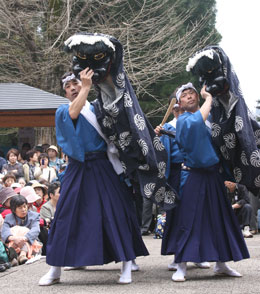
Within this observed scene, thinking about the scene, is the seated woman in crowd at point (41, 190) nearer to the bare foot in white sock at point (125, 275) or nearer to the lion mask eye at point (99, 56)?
the bare foot in white sock at point (125, 275)

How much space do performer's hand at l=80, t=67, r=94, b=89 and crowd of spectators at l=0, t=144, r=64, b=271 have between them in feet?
3.25

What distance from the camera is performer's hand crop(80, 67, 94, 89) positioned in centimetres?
486

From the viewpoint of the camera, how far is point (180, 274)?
4.98m

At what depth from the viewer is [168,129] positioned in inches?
224

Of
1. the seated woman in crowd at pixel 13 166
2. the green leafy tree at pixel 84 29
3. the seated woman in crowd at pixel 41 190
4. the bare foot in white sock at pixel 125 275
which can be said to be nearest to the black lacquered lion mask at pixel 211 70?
the bare foot in white sock at pixel 125 275

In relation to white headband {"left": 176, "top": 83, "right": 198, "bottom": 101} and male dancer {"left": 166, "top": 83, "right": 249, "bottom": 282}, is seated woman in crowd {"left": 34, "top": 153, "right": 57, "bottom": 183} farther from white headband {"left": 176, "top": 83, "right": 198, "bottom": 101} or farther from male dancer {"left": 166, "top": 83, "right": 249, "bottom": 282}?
male dancer {"left": 166, "top": 83, "right": 249, "bottom": 282}

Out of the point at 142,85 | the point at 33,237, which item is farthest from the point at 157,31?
the point at 33,237

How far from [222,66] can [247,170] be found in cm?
90

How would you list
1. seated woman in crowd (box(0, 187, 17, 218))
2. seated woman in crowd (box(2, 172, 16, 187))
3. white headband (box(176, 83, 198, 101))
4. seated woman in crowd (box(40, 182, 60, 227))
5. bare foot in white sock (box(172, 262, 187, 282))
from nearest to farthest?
bare foot in white sock (box(172, 262, 187, 282)), white headband (box(176, 83, 198, 101)), seated woman in crowd (box(0, 187, 17, 218)), seated woman in crowd (box(40, 182, 60, 227)), seated woman in crowd (box(2, 172, 16, 187))

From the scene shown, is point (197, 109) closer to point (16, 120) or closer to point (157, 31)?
point (16, 120)

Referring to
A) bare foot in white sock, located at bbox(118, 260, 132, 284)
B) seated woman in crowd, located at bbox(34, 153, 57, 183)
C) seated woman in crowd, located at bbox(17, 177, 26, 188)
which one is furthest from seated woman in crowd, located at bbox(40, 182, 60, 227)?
bare foot in white sock, located at bbox(118, 260, 132, 284)

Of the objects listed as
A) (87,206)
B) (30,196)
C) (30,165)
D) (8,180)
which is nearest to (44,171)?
(30,165)

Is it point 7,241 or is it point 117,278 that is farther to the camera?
point 7,241

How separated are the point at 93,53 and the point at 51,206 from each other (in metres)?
3.82
